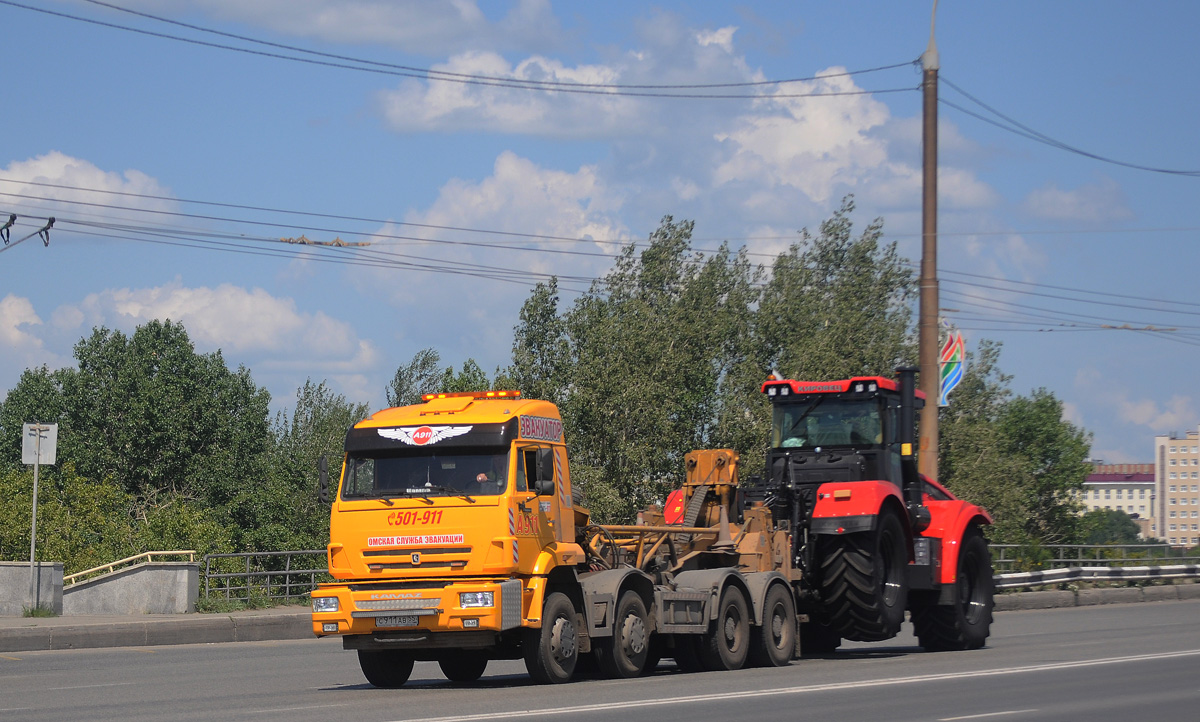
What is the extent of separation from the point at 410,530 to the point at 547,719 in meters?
3.58

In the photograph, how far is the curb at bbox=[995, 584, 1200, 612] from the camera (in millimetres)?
29375

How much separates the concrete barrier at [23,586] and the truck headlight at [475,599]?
39.7ft

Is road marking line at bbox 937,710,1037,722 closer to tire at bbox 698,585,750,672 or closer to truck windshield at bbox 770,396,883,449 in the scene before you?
tire at bbox 698,585,750,672

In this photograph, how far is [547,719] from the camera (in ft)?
33.3

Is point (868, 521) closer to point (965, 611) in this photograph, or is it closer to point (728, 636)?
point (728, 636)

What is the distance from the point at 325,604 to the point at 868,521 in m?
6.64

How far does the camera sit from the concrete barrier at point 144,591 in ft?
77.5

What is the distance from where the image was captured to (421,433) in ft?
44.8

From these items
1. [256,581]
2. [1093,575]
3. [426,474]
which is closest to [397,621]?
[426,474]

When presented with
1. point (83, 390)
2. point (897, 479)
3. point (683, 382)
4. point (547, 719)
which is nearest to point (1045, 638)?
point (897, 479)

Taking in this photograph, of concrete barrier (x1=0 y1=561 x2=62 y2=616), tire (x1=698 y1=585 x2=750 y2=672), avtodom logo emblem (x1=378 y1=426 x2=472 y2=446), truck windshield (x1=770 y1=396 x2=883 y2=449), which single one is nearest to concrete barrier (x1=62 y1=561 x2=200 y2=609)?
concrete barrier (x1=0 y1=561 x2=62 y2=616)

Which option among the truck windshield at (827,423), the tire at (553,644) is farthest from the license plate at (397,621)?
the truck windshield at (827,423)

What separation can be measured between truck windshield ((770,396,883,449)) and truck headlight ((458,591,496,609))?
6.34 meters

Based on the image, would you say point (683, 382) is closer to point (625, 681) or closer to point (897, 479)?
point (897, 479)
